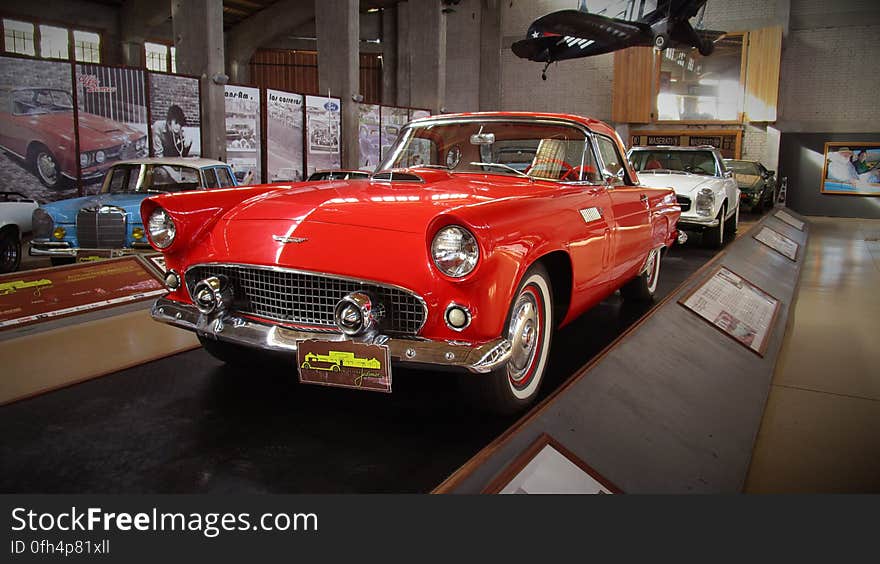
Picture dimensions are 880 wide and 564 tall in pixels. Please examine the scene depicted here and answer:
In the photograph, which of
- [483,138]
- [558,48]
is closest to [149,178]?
[483,138]

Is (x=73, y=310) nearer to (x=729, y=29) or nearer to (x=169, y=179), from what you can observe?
(x=169, y=179)

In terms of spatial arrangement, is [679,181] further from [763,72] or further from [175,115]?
[763,72]

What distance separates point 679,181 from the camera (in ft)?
26.8

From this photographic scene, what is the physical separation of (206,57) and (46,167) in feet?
11.2

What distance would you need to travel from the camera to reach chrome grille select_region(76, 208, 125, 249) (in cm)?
587

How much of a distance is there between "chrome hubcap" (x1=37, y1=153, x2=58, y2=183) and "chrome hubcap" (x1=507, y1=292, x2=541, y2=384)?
28.5 feet

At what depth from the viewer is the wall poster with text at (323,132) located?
13.3 metres

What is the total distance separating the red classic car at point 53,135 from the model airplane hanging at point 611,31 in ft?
25.6

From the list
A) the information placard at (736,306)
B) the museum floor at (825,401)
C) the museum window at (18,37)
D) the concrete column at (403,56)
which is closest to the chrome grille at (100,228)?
the information placard at (736,306)

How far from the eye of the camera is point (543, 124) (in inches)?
140

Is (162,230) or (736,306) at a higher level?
(162,230)

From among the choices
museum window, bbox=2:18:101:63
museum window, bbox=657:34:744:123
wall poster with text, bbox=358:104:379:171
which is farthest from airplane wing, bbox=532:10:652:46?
museum window, bbox=2:18:101:63

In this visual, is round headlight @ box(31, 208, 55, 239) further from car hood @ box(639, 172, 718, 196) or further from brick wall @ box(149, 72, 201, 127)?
car hood @ box(639, 172, 718, 196)

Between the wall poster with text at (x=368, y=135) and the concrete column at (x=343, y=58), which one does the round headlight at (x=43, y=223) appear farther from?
the wall poster with text at (x=368, y=135)
